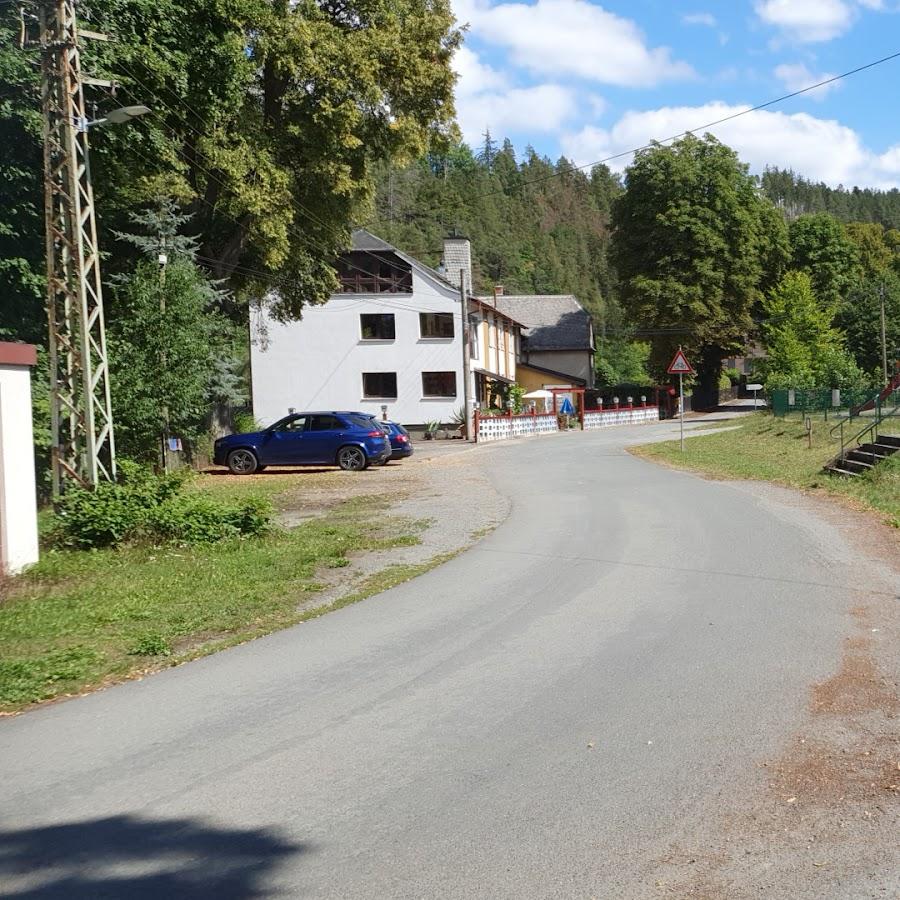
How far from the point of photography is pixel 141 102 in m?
22.0

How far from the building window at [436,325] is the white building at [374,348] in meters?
0.05

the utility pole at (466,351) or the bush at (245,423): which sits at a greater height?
the utility pole at (466,351)

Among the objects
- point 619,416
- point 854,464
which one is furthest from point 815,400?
point 854,464

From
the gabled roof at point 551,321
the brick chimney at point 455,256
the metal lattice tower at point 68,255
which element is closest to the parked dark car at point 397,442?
the metal lattice tower at point 68,255

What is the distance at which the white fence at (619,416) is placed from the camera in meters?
54.1

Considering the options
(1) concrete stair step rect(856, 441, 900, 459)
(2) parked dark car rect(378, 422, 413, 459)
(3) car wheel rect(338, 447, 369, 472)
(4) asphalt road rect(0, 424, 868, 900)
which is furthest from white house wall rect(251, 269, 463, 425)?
(4) asphalt road rect(0, 424, 868, 900)

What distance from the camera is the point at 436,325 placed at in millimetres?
48156

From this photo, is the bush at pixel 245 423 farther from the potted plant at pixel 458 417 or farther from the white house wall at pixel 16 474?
the white house wall at pixel 16 474

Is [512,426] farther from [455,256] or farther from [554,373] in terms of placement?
[554,373]


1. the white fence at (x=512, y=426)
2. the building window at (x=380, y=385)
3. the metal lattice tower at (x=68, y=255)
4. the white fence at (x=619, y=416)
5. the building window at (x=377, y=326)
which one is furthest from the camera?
the white fence at (x=619, y=416)

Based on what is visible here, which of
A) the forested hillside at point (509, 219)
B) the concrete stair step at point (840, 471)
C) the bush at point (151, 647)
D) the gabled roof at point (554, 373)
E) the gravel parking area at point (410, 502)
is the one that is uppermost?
the forested hillside at point (509, 219)

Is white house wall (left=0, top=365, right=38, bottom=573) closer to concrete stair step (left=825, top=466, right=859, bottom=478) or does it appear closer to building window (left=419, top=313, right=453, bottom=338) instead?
concrete stair step (left=825, top=466, right=859, bottom=478)

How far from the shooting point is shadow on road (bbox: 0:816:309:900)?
3.83 metres

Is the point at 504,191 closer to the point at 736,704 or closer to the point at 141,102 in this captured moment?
the point at 141,102
